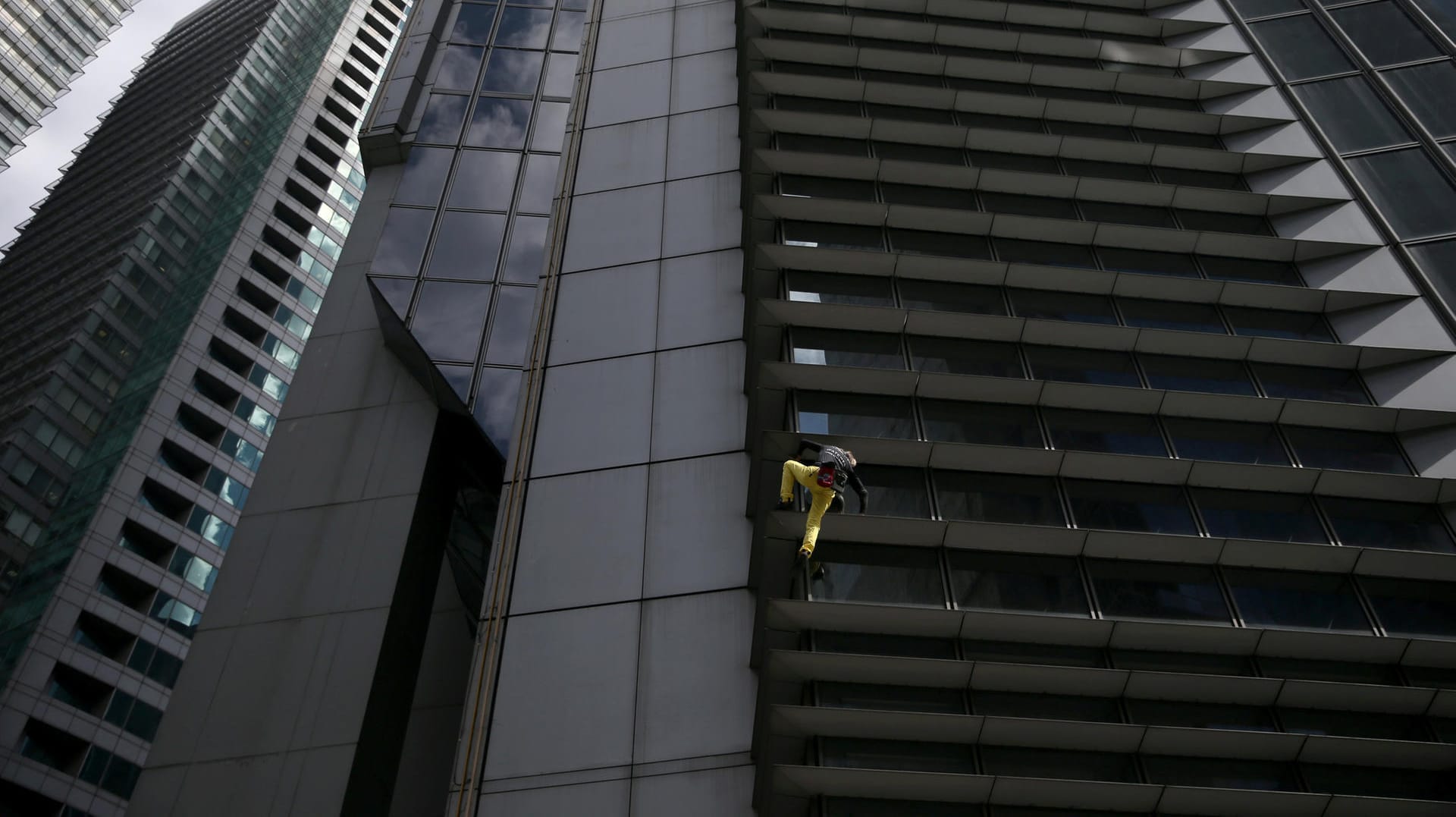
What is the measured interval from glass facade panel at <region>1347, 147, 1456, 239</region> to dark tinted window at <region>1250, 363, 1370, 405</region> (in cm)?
386

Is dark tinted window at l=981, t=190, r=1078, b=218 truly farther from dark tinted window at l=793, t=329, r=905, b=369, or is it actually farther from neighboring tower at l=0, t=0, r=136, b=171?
neighboring tower at l=0, t=0, r=136, b=171

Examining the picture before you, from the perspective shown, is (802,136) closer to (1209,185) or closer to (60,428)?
(1209,185)

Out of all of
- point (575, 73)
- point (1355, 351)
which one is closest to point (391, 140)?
point (575, 73)

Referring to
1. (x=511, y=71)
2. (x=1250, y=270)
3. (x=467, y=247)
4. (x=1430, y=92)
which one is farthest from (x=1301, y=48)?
(x=467, y=247)

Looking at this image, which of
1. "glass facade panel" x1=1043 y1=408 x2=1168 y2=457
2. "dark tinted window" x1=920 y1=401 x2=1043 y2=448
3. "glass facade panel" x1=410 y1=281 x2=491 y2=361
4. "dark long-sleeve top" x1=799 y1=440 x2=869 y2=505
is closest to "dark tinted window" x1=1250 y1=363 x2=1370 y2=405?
"glass facade panel" x1=1043 y1=408 x2=1168 y2=457

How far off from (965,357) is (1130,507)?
355 cm

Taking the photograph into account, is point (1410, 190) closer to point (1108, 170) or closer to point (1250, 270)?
point (1250, 270)

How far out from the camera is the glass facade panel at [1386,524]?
16.2m

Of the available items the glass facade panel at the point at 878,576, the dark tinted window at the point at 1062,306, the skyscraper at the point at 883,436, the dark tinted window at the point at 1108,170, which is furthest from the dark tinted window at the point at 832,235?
the glass facade panel at the point at 878,576

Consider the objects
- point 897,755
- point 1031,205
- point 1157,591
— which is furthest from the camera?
point 1031,205

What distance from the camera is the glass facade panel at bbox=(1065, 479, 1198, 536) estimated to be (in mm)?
16062

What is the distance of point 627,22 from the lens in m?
28.4

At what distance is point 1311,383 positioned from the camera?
18.4m

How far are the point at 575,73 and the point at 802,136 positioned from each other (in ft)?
26.2
